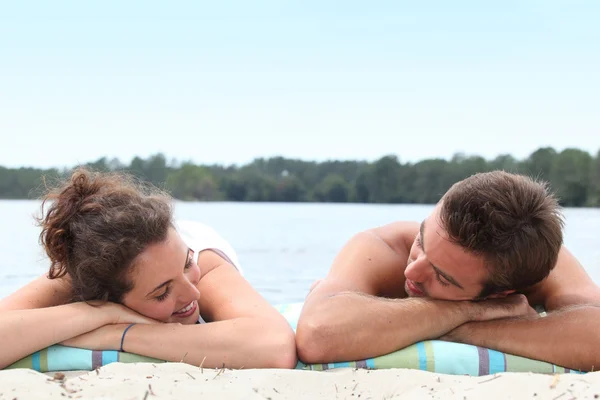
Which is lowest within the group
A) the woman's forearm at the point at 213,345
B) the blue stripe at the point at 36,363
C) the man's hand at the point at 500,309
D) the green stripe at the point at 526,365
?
the green stripe at the point at 526,365

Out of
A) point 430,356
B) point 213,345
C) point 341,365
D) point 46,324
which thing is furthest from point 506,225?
point 46,324

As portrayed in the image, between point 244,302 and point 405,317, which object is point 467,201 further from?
point 244,302

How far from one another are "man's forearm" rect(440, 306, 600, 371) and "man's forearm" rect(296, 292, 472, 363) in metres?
0.17

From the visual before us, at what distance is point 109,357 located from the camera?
296 centimetres

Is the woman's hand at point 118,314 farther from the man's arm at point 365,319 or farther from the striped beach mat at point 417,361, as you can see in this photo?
the man's arm at point 365,319

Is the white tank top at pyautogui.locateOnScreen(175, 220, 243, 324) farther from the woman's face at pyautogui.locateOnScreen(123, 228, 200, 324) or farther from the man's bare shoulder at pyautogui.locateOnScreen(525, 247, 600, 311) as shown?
the man's bare shoulder at pyautogui.locateOnScreen(525, 247, 600, 311)

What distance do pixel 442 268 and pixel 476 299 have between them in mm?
294

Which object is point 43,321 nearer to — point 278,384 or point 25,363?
point 25,363

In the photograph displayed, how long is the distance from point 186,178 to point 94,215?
44.3 m

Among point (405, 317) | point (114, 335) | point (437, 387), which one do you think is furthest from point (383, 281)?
point (114, 335)

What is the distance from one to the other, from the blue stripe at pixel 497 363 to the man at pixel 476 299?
0.06 m

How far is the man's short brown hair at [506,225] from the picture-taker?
303 cm

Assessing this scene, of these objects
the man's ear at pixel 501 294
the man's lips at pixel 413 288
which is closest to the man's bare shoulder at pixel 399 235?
the man's lips at pixel 413 288

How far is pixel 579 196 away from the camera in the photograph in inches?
1559
